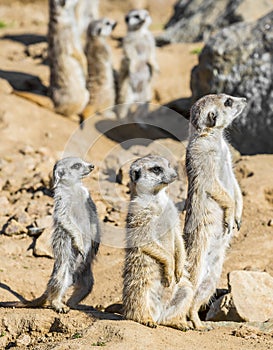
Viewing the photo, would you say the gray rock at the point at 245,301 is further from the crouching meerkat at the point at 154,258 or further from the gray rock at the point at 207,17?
the gray rock at the point at 207,17

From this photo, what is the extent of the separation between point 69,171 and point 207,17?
7.85 metres

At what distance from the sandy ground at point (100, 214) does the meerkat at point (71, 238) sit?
0.16 metres

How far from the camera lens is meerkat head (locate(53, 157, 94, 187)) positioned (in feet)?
17.4

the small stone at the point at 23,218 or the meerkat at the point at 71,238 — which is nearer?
the meerkat at the point at 71,238

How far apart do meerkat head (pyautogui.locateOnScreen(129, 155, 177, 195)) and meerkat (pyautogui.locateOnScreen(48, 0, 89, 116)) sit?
539cm

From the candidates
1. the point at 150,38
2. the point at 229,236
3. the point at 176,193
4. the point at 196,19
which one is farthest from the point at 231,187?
the point at 196,19

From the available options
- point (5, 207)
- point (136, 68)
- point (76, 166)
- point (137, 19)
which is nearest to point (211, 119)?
point (76, 166)

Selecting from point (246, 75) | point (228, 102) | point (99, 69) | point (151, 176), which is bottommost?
point (99, 69)

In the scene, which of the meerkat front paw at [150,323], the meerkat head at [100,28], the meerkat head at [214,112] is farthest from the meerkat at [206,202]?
the meerkat head at [100,28]

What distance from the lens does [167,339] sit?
4.33 metres

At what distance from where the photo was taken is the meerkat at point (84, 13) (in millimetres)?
12688

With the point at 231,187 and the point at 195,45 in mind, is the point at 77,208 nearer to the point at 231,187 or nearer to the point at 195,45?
the point at 231,187

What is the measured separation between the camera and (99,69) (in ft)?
33.3

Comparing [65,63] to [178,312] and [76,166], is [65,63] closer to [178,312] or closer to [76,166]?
[76,166]
